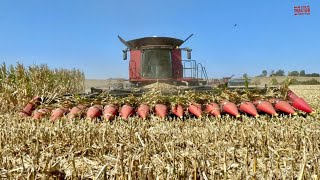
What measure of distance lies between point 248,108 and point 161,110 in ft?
4.60

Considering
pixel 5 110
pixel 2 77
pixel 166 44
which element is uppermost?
pixel 166 44

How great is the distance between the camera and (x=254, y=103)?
5.57 meters

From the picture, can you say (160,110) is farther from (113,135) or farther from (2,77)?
(2,77)

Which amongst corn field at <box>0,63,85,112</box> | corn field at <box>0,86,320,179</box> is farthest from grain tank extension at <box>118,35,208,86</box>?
corn field at <box>0,86,320,179</box>

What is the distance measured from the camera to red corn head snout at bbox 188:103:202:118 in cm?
514

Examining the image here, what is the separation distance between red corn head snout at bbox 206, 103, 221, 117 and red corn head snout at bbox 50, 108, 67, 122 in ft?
7.65

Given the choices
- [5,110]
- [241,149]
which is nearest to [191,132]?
[241,149]

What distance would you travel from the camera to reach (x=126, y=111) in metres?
5.11

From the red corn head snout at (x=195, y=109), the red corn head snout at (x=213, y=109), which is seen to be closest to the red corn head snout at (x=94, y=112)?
the red corn head snout at (x=195, y=109)

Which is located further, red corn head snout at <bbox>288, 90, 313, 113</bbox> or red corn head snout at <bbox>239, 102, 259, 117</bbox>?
red corn head snout at <bbox>288, 90, 313, 113</bbox>

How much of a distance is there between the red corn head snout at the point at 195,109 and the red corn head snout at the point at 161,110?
0.41 meters

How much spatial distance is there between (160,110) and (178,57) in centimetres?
585

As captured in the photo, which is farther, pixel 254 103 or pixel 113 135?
pixel 254 103

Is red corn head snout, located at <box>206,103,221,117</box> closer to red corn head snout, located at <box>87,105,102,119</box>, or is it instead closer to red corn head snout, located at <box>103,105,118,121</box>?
red corn head snout, located at <box>103,105,118,121</box>
